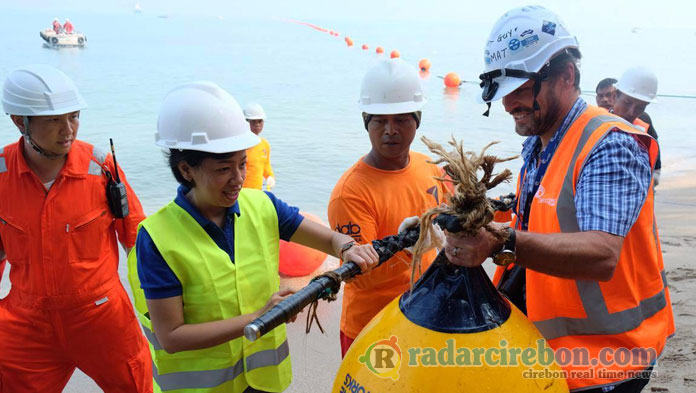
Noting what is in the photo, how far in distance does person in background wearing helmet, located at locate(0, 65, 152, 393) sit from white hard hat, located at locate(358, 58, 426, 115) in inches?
61.9

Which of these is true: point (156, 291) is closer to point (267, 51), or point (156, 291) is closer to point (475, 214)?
point (475, 214)

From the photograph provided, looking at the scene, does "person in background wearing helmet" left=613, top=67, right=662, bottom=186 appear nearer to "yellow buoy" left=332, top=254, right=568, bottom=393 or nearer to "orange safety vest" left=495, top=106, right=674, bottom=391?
"orange safety vest" left=495, top=106, right=674, bottom=391

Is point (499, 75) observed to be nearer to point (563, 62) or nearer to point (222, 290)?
point (563, 62)

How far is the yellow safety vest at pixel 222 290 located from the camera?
2.28m

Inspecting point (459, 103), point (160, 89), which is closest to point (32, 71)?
point (459, 103)

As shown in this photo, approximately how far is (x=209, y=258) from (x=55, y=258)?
1444 mm

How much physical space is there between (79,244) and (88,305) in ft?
1.10

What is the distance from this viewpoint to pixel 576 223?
6.65 ft

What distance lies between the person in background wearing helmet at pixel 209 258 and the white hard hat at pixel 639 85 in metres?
5.41

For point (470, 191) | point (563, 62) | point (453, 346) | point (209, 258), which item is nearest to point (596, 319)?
point (453, 346)

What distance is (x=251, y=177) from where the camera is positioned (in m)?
7.23

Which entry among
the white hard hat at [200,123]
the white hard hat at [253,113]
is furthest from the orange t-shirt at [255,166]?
the white hard hat at [200,123]

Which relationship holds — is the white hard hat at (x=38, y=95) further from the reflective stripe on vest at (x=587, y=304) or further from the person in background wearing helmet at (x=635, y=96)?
the person in background wearing helmet at (x=635, y=96)

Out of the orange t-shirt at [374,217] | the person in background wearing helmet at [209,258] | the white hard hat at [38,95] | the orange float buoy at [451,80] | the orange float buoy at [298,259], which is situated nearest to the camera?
the person in background wearing helmet at [209,258]
